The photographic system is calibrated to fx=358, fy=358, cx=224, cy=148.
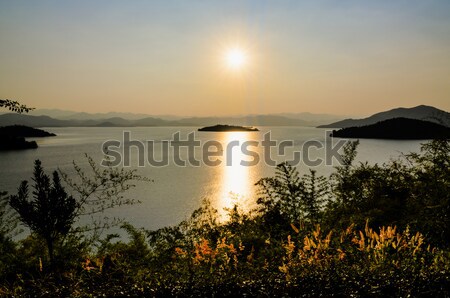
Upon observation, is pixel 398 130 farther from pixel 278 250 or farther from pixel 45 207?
pixel 45 207

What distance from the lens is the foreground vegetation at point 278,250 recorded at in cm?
521

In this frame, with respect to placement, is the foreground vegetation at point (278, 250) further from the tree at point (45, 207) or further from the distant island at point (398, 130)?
the distant island at point (398, 130)

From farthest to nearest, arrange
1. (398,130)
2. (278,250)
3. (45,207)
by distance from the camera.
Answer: (398,130)
(45,207)
(278,250)

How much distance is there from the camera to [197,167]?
6456 centimetres

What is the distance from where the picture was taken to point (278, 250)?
8148mm

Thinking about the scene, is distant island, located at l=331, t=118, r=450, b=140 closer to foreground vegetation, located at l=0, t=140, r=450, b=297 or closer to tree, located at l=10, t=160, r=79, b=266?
foreground vegetation, located at l=0, t=140, r=450, b=297

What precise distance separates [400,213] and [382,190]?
2545mm

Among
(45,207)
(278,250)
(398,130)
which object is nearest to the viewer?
(278,250)

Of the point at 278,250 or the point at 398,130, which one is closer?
the point at 278,250

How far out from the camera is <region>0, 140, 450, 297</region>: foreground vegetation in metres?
5.21

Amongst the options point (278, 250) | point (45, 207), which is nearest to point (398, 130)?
point (278, 250)

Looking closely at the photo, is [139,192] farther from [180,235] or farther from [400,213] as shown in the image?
[400,213]

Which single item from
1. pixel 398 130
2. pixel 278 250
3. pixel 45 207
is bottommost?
pixel 278 250

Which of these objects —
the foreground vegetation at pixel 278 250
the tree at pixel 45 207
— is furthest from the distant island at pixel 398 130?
the tree at pixel 45 207
